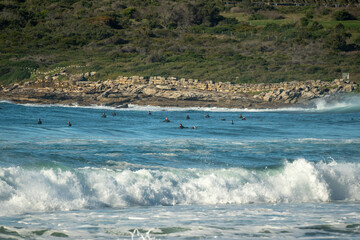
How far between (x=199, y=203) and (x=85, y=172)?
3277mm

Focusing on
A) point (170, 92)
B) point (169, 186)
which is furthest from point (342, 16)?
point (169, 186)

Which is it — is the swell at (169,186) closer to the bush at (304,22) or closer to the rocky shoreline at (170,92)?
the rocky shoreline at (170,92)

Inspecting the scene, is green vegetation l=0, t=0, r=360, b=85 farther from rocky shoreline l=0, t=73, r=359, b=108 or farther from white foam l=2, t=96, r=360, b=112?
white foam l=2, t=96, r=360, b=112

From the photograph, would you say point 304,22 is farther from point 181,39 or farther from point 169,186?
point 169,186

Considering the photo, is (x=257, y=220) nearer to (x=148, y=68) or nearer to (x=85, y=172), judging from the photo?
(x=85, y=172)

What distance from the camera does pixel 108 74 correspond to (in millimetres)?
67500

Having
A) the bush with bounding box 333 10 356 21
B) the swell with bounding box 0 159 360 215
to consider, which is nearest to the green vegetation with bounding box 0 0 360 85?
the bush with bounding box 333 10 356 21

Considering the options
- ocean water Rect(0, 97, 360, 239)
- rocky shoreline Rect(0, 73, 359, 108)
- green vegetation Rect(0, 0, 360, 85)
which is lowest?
ocean water Rect(0, 97, 360, 239)

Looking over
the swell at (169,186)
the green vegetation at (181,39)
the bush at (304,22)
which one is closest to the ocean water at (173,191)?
the swell at (169,186)

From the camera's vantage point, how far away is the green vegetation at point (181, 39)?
69.8 meters

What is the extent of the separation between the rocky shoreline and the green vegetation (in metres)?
2.89

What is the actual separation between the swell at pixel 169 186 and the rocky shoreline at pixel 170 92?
147 ft

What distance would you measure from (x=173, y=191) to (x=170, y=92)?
48874mm

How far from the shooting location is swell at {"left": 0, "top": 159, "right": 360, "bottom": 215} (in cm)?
1157
